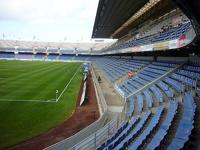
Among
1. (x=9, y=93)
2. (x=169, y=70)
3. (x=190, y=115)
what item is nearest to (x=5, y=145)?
(x=190, y=115)

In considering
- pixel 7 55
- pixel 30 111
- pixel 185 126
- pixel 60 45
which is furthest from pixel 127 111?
pixel 60 45

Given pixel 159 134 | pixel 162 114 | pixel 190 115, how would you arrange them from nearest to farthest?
1. pixel 159 134
2. pixel 190 115
3. pixel 162 114

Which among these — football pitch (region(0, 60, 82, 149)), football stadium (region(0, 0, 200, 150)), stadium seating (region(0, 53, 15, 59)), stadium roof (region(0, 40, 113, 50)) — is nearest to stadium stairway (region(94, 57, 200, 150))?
football stadium (region(0, 0, 200, 150))

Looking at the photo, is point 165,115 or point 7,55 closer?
point 165,115

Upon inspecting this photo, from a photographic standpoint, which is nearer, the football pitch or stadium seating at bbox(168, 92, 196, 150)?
stadium seating at bbox(168, 92, 196, 150)

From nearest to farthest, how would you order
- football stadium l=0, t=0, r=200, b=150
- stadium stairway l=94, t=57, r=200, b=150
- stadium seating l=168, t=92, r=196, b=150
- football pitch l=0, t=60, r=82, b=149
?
stadium seating l=168, t=92, r=196, b=150 → stadium stairway l=94, t=57, r=200, b=150 → football stadium l=0, t=0, r=200, b=150 → football pitch l=0, t=60, r=82, b=149

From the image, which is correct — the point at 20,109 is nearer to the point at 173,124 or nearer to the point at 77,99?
the point at 77,99

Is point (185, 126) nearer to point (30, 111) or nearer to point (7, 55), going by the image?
point (30, 111)

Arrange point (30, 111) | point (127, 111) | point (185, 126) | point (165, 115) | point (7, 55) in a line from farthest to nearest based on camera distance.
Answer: point (7, 55)
point (30, 111)
point (127, 111)
point (165, 115)
point (185, 126)

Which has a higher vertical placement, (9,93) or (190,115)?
(190,115)

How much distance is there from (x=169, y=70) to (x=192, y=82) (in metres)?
6.00

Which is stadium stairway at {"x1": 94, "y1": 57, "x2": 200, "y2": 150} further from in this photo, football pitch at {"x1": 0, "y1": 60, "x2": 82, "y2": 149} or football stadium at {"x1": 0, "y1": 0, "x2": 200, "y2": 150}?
football pitch at {"x1": 0, "y1": 60, "x2": 82, "y2": 149}

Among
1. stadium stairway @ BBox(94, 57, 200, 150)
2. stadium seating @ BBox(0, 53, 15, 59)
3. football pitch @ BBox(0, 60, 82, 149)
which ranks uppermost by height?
stadium stairway @ BBox(94, 57, 200, 150)

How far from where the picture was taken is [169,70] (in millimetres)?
21547
